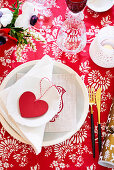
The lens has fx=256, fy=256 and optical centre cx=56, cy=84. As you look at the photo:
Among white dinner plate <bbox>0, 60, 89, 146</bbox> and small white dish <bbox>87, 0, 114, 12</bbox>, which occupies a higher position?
small white dish <bbox>87, 0, 114, 12</bbox>

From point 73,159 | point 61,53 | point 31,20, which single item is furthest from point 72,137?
point 31,20

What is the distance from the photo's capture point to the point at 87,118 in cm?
100

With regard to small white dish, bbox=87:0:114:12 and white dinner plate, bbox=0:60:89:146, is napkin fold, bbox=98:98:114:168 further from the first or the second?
small white dish, bbox=87:0:114:12

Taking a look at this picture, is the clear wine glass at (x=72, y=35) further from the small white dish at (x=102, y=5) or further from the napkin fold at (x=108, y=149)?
the napkin fold at (x=108, y=149)

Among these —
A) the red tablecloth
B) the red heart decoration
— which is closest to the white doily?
the red tablecloth

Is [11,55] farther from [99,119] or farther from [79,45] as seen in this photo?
[99,119]

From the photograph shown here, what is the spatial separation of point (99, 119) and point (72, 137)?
126 mm

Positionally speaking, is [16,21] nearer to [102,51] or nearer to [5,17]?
[5,17]

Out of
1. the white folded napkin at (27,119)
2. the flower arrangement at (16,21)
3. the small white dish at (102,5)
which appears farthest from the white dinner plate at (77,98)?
the small white dish at (102,5)

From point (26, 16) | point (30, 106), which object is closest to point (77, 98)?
point (30, 106)

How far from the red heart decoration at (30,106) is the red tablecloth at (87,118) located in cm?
14

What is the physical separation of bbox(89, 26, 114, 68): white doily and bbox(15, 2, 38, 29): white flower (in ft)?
0.87

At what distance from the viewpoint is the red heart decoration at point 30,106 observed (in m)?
0.90

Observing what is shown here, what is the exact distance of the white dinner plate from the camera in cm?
94
